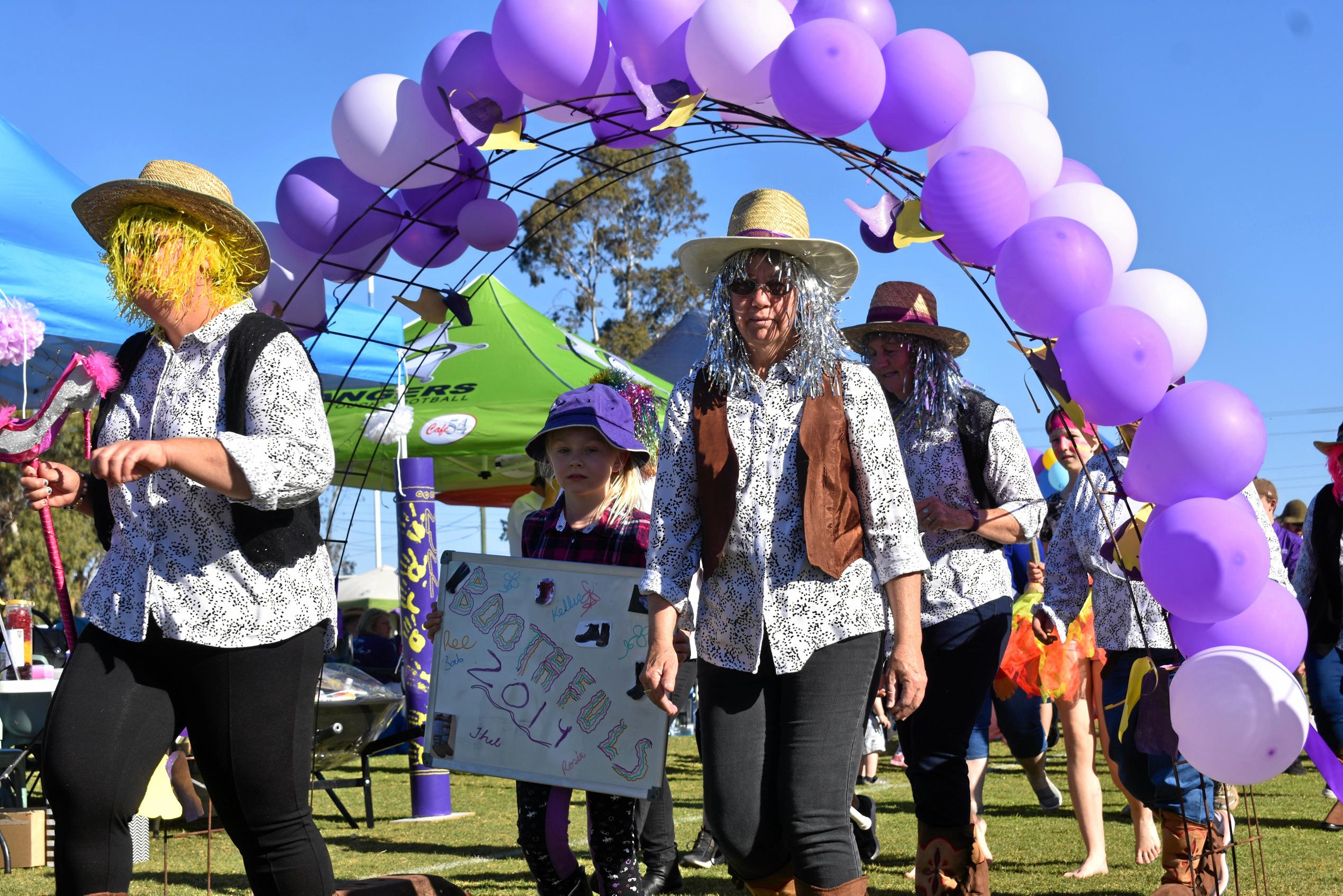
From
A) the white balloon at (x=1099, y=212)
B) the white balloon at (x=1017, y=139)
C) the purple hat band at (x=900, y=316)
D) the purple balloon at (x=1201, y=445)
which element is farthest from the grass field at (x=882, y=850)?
the white balloon at (x=1017, y=139)

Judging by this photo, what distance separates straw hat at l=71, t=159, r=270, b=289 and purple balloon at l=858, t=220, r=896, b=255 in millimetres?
2067

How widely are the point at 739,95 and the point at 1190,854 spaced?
108 inches

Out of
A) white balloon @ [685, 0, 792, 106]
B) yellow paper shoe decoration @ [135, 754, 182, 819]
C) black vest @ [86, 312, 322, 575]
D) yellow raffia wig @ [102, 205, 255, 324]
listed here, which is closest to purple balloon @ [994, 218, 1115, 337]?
white balloon @ [685, 0, 792, 106]

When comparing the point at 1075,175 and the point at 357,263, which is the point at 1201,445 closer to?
the point at 1075,175

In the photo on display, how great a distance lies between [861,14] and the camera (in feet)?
13.7

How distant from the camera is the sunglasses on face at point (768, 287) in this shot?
3.30 metres

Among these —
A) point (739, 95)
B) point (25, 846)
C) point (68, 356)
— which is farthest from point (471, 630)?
point (68, 356)

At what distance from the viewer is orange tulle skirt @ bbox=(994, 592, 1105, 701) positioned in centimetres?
605

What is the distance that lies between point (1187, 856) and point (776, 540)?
2.28 meters

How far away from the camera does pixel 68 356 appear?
7.19m

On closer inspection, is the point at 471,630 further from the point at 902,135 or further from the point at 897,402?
the point at 902,135

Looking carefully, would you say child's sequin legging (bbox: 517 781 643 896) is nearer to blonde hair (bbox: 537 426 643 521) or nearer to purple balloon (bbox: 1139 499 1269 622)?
blonde hair (bbox: 537 426 643 521)

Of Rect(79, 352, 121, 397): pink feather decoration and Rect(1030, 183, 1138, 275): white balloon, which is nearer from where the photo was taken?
Rect(79, 352, 121, 397): pink feather decoration

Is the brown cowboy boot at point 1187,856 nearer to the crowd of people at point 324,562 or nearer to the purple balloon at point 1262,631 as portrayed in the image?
the crowd of people at point 324,562
